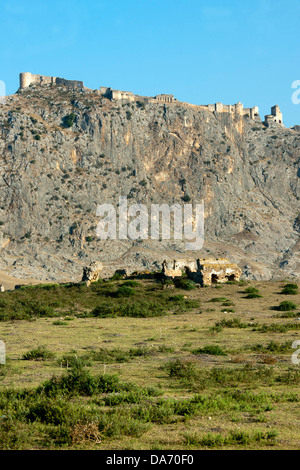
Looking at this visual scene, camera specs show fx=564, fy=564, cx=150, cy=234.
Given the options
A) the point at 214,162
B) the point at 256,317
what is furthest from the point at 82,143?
the point at 256,317

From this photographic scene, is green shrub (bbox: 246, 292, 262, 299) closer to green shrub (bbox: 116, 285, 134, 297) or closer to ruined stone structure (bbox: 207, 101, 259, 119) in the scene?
green shrub (bbox: 116, 285, 134, 297)

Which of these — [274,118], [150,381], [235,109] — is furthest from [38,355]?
[274,118]

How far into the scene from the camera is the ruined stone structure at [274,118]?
440 ft

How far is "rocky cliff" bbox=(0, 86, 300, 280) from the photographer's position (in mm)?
97562

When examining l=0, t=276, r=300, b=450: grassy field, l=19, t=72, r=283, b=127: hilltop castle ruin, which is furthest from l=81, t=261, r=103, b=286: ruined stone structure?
l=19, t=72, r=283, b=127: hilltop castle ruin

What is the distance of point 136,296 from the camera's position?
35.3 meters

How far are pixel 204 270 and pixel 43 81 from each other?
102 metres

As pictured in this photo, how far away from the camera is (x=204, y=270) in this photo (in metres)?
39.2

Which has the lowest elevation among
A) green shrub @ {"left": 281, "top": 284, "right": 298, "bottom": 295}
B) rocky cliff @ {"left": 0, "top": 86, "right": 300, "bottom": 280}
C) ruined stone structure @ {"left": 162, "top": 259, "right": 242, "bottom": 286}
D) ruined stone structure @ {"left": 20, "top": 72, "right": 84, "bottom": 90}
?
green shrub @ {"left": 281, "top": 284, "right": 298, "bottom": 295}

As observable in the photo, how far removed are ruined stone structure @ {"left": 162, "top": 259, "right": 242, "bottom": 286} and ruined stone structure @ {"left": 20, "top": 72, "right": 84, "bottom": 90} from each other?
91.6m

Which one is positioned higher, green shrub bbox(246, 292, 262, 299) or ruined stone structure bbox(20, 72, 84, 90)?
ruined stone structure bbox(20, 72, 84, 90)

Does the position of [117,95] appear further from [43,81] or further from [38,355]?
[38,355]

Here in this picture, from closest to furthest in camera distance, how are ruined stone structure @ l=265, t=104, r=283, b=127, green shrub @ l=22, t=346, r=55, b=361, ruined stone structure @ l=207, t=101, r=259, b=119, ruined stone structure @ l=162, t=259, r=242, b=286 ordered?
green shrub @ l=22, t=346, r=55, b=361
ruined stone structure @ l=162, t=259, r=242, b=286
ruined stone structure @ l=207, t=101, r=259, b=119
ruined stone structure @ l=265, t=104, r=283, b=127
